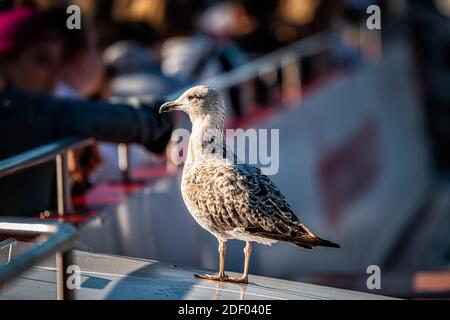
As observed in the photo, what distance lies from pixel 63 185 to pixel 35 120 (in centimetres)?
51

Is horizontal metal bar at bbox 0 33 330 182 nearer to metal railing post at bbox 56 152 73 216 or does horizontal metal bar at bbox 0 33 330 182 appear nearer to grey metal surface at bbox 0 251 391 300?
metal railing post at bbox 56 152 73 216

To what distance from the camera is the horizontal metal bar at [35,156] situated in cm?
323

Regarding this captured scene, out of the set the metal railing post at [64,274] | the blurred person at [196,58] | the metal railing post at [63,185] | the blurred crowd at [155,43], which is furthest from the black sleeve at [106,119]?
the blurred person at [196,58]

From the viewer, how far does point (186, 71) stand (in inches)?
325

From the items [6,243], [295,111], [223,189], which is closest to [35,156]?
[6,243]

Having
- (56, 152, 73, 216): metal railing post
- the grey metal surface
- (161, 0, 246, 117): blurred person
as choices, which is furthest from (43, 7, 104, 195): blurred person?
(161, 0, 246, 117): blurred person

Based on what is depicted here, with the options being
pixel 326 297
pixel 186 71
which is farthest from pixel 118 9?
pixel 326 297

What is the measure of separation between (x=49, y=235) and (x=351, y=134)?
822cm

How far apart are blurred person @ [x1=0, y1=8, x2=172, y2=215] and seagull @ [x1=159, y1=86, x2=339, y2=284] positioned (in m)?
1.72

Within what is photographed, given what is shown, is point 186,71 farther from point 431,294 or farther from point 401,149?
point 401,149

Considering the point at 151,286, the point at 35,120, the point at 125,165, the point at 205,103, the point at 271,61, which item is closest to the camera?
the point at 205,103

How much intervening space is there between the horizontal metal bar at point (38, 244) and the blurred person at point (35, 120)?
1400 mm

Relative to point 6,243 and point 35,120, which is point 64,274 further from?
point 35,120

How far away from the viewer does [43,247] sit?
2.23 m
